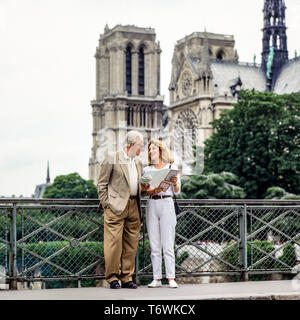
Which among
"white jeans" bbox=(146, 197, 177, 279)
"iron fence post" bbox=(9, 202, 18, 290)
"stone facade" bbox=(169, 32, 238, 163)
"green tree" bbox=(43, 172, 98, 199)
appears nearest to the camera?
"white jeans" bbox=(146, 197, 177, 279)

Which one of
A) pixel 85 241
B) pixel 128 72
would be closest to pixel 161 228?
pixel 85 241

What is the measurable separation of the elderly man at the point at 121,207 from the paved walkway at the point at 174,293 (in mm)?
295

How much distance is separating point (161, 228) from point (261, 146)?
38.0 metres

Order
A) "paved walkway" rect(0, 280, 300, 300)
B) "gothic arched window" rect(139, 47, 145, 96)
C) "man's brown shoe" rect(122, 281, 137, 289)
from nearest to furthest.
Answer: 1. "paved walkway" rect(0, 280, 300, 300)
2. "man's brown shoe" rect(122, 281, 137, 289)
3. "gothic arched window" rect(139, 47, 145, 96)

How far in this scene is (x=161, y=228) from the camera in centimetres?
902

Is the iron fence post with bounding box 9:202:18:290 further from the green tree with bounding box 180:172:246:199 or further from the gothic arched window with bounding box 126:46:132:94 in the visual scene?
the gothic arched window with bounding box 126:46:132:94

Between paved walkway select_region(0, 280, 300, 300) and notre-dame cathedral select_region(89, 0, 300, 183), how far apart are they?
62.3 meters

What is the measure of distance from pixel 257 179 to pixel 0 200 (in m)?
37.9

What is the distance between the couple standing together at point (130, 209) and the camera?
8.77 metres

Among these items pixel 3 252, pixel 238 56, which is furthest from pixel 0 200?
pixel 238 56

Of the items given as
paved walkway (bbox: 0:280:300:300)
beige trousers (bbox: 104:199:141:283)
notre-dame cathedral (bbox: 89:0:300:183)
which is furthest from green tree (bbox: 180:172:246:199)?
beige trousers (bbox: 104:199:141:283)

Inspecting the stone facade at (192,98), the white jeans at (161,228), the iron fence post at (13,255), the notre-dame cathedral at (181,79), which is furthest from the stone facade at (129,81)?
the white jeans at (161,228)

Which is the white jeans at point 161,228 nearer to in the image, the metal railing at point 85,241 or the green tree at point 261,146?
the metal railing at point 85,241

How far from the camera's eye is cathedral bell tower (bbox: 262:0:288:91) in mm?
87250
